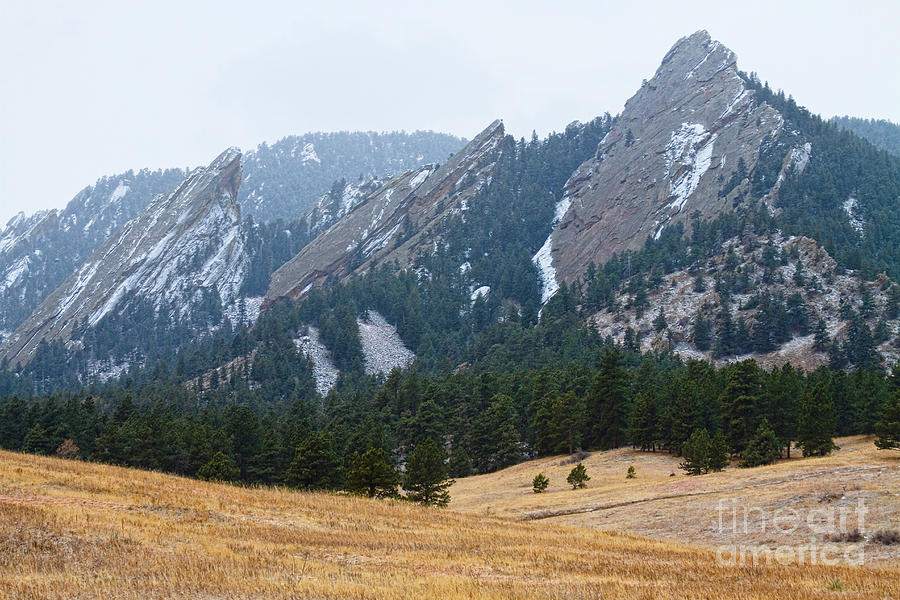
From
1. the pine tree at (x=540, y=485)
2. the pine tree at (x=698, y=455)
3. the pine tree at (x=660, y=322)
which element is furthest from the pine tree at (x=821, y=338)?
the pine tree at (x=540, y=485)

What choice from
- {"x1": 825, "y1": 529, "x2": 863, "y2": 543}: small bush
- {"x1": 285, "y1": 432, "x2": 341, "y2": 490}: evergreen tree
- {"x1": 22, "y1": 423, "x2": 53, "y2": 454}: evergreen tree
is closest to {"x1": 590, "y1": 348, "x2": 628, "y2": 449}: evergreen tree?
{"x1": 285, "y1": 432, "x2": 341, "y2": 490}: evergreen tree

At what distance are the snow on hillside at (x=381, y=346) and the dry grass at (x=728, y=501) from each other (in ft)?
400

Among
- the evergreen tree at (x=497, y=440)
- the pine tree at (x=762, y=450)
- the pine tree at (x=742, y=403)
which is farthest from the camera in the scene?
the evergreen tree at (x=497, y=440)

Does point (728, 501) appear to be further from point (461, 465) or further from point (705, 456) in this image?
point (461, 465)

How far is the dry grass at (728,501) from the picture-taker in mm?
25484

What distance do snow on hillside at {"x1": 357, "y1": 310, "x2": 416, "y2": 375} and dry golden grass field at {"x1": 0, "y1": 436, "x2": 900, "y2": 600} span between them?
13969 cm

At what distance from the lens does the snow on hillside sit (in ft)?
566

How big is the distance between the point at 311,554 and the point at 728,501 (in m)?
21.3

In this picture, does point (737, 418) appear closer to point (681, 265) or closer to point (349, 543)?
point (349, 543)

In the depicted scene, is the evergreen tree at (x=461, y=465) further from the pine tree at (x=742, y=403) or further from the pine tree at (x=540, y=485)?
the pine tree at (x=742, y=403)

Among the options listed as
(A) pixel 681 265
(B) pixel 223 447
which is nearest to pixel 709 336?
(A) pixel 681 265

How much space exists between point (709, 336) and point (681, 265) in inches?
1076

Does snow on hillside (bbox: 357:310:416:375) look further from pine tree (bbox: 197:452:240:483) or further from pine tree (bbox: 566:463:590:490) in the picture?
pine tree (bbox: 566:463:590:490)

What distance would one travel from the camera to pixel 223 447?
63.8 meters
